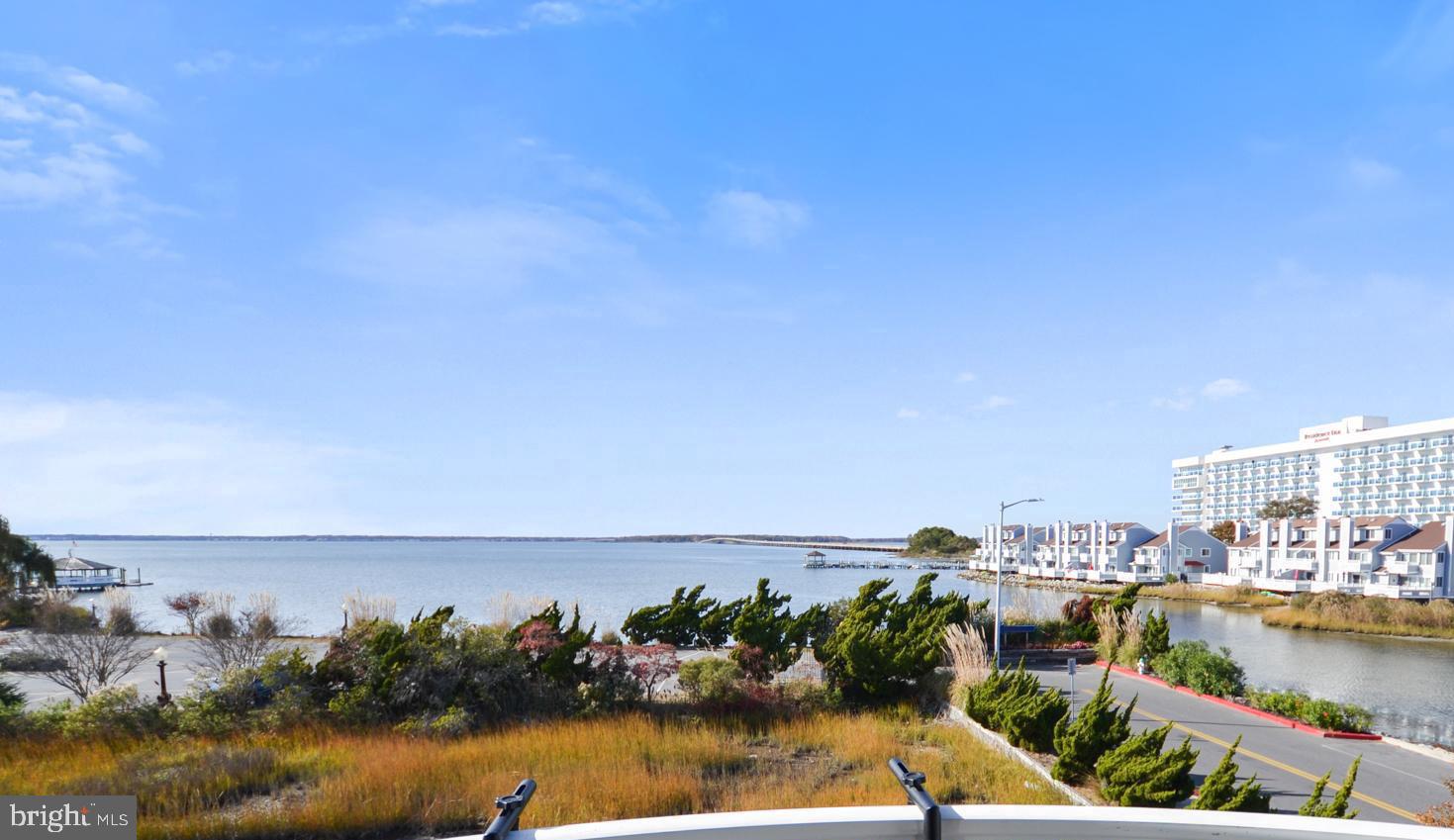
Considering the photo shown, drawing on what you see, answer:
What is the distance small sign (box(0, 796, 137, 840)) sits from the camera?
4020 mm

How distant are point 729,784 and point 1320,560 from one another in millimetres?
87243

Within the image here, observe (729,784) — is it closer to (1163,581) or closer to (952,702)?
(952,702)

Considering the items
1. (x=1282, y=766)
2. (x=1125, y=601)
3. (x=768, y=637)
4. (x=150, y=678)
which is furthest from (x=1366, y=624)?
(x=150, y=678)

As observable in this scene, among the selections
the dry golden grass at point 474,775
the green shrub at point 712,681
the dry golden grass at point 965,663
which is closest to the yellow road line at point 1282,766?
the dry golden grass at point 965,663

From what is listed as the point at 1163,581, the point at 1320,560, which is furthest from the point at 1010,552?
the point at 1320,560

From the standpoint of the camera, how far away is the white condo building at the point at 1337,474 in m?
108

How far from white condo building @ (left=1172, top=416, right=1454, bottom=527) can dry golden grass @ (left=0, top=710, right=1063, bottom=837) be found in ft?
384

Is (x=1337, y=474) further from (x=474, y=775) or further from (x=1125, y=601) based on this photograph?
(x=474, y=775)

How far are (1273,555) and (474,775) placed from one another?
94267 millimetres

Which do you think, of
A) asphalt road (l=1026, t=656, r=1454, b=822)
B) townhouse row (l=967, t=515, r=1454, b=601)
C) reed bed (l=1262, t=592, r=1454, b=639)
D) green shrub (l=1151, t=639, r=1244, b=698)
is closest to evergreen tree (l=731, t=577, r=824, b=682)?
asphalt road (l=1026, t=656, r=1454, b=822)

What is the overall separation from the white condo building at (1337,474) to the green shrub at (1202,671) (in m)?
104

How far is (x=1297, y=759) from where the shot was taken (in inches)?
550

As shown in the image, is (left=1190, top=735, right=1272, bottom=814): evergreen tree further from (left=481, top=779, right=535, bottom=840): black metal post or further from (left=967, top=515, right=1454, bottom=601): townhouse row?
(left=967, top=515, right=1454, bottom=601): townhouse row

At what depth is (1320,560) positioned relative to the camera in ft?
257
